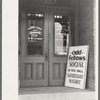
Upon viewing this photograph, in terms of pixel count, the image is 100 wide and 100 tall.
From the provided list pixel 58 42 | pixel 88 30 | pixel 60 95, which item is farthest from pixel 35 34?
pixel 60 95

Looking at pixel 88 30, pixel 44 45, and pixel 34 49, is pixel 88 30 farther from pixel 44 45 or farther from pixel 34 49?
pixel 34 49

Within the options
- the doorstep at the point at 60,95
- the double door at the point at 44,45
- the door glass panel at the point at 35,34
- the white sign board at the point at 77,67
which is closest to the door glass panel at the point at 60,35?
the double door at the point at 44,45

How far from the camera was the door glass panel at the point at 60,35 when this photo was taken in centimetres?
586

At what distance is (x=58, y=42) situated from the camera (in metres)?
5.87

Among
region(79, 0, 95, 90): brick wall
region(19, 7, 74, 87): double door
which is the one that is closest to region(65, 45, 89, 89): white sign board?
region(79, 0, 95, 90): brick wall

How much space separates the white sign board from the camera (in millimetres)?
5193

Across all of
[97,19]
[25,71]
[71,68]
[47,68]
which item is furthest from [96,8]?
[25,71]

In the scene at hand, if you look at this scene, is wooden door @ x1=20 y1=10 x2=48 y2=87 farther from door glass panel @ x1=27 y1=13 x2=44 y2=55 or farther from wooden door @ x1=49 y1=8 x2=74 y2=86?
wooden door @ x1=49 y1=8 x2=74 y2=86

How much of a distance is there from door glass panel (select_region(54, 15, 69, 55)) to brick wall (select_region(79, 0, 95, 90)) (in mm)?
450

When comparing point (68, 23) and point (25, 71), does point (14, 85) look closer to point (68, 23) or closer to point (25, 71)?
point (25, 71)

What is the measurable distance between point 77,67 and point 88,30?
3.31 feet

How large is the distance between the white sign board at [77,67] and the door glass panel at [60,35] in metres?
0.24

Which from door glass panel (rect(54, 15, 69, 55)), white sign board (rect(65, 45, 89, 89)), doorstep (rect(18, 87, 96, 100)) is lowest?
doorstep (rect(18, 87, 96, 100))

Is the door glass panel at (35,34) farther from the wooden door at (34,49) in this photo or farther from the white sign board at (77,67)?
the white sign board at (77,67)
